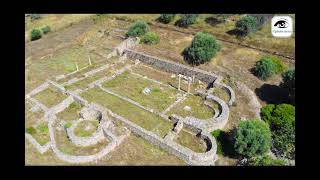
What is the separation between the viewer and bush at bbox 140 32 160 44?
44344 millimetres

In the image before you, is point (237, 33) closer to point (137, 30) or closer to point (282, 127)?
point (137, 30)

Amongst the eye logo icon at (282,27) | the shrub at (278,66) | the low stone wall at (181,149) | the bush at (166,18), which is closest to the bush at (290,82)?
the shrub at (278,66)

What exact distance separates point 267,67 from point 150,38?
16.8 meters

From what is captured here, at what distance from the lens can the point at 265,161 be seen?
80.1 ft

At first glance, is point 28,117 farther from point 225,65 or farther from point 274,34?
point 274,34

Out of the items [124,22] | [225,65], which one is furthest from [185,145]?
[124,22]

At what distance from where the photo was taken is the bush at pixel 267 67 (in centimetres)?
3597

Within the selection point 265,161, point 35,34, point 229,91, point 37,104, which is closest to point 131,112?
point 37,104

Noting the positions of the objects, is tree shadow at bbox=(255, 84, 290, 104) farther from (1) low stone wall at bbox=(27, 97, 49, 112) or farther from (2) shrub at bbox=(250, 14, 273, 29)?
(1) low stone wall at bbox=(27, 97, 49, 112)

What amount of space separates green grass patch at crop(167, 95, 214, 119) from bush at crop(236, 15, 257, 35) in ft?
53.6

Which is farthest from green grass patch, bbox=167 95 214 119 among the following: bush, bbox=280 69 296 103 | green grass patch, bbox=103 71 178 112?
bush, bbox=280 69 296 103

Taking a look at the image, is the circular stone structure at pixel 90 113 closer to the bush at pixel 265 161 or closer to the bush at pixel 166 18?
the bush at pixel 265 161

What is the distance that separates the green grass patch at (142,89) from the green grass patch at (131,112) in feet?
4.37

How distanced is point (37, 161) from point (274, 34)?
115ft
